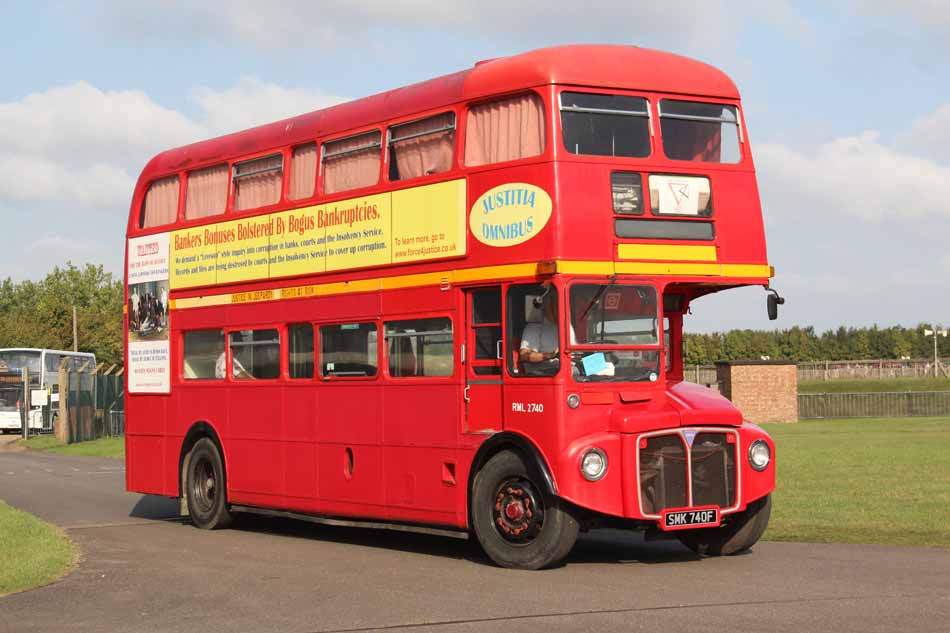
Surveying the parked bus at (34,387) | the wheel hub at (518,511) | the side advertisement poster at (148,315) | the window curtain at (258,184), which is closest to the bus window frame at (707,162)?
the wheel hub at (518,511)

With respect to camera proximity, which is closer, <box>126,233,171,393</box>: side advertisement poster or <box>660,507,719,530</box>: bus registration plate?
<box>660,507,719,530</box>: bus registration plate

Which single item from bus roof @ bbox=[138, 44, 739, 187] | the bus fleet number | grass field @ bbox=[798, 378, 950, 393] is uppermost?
bus roof @ bbox=[138, 44, 739, 187]

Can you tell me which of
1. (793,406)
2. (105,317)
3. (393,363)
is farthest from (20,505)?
(105,317)

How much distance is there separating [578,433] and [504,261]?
176cm

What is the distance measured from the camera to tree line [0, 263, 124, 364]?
330ft

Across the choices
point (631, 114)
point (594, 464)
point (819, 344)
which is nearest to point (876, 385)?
point (819, 344)

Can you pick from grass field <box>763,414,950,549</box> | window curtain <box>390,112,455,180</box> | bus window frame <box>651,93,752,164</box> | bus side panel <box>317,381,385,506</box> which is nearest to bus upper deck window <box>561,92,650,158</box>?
bus window frame <box>651,93,752,164</box>

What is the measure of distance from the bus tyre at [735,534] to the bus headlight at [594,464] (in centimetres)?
168

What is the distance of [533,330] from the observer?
1328 centimetres

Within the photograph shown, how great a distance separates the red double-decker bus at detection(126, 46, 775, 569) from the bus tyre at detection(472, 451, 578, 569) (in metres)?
0.02

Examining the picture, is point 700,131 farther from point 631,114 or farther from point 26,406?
point 26,406

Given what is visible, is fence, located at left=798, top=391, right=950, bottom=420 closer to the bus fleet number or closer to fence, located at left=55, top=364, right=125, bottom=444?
fence, located at left=55, top=364, right=125, bottom=444

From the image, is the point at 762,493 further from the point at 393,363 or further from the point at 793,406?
the point at 793,406

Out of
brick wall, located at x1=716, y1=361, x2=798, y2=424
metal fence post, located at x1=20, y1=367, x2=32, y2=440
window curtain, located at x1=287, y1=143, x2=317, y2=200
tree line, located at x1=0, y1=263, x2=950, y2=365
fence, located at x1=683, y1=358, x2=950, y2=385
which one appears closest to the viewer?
window curtain, located at x1=287, y1=143, x2=317, y2=200
